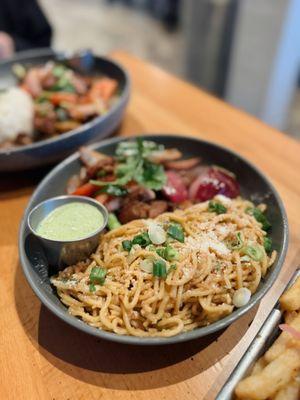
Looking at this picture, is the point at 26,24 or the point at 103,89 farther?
the point at 26,24

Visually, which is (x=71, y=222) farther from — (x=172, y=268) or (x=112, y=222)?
(x=172, y=268)

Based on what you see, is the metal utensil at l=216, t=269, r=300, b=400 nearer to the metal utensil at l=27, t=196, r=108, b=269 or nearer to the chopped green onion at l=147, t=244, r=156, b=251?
the chopped green onion at l=147, t=244, r=156, b=251

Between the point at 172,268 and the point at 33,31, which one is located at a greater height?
the point at 33,31

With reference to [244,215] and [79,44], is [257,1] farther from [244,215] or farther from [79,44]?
[79,44]

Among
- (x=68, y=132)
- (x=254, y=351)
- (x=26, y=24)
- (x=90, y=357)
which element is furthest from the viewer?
(x=26, y=24)

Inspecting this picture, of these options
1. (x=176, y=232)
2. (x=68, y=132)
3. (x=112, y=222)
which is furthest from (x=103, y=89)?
(x=176, y=232)

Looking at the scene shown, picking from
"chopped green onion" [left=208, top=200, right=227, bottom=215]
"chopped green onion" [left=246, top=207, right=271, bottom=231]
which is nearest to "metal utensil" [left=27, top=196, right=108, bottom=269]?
"chopped green onion" [left=208, top=200, right=227, bottom=215]
